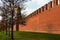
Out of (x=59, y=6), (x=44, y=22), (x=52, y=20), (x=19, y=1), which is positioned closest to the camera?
(x=19, y=1)

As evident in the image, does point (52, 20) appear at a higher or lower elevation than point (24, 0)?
lower

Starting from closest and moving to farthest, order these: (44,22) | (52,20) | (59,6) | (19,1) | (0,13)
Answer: (19,1)
(0,13)
(59,6)
(52,20)
(44,22)

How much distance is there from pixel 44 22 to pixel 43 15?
1.04m

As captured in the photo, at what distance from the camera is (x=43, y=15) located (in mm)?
27547

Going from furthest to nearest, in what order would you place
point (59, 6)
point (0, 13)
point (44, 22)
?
point (44, 22)
point (59, 6)
point (0, 13)

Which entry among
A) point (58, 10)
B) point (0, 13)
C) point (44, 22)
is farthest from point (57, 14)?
point (0, 13)

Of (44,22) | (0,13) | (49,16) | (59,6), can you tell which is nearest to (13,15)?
(0,13)

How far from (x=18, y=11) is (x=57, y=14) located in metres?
7.70

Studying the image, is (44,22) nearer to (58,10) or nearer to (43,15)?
(43,15)

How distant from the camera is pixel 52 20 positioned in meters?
24.2

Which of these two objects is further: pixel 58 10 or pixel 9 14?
pixel 58 10

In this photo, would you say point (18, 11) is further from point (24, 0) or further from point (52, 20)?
point (52, 20)

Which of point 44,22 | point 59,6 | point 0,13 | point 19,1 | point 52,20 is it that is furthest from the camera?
point 44,22

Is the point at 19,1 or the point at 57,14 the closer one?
the point at 19,1
